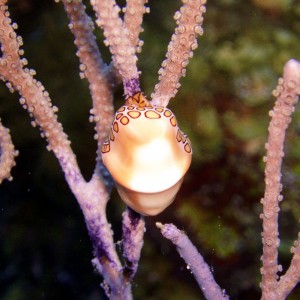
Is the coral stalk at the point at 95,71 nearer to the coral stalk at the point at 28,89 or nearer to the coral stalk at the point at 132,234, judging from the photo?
the coral stalk at the point at 28,89

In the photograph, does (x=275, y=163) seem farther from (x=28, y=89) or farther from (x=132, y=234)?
Answer: (x=28, y=89)

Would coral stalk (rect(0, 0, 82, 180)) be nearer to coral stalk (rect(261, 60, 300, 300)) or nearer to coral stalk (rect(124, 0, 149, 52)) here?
coral stalk (rect(124, 0, 149, 52))

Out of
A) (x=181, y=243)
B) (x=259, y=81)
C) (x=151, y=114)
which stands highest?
(x=151, y=114)

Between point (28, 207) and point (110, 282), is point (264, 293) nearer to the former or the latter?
point (110, 282)

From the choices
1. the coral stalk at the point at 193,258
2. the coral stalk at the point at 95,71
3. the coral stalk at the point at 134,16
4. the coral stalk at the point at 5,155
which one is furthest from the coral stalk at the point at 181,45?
the coral stalk at the point at 5,155

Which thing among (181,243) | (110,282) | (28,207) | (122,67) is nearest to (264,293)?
(181,243)

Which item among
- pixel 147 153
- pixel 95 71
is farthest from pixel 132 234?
pixel 95 71

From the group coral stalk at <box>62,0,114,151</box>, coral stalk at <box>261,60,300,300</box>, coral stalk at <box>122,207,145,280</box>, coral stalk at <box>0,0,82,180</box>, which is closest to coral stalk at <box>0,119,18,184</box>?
coral stalk at <box>0,0,82,180</box>
